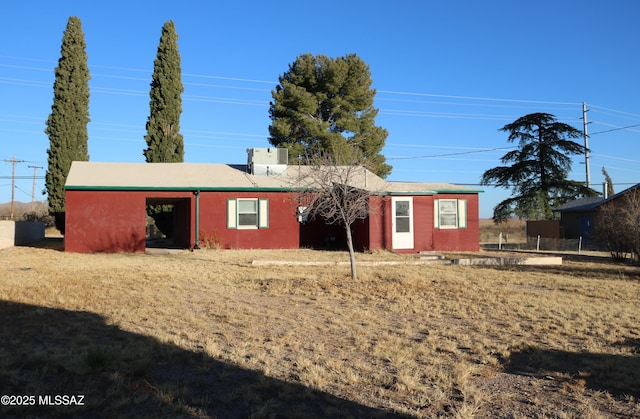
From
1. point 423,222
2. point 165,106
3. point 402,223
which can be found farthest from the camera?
point 165,106

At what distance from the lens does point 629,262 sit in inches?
752

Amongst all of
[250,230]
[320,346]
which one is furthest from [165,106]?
[320,346]

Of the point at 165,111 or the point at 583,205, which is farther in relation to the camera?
the point at 583,205

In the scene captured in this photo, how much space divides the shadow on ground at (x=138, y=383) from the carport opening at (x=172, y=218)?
17910mm

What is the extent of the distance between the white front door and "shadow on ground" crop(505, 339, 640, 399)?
14.9 metres

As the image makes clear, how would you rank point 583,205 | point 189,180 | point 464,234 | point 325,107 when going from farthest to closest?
point 325,107, point 583,205, point 189,180, point 464,234

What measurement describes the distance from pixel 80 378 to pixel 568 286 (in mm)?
11296

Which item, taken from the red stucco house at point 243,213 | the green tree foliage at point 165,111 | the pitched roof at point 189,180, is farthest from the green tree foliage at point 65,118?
the red stucco house at point 243,213

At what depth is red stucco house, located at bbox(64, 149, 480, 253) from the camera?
71.6 ft

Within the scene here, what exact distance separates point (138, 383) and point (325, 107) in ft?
127

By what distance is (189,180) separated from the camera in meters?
23.6

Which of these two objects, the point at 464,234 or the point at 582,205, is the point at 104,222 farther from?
the point at 582,205

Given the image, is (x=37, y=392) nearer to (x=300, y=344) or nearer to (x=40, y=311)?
(x=300, y=344)

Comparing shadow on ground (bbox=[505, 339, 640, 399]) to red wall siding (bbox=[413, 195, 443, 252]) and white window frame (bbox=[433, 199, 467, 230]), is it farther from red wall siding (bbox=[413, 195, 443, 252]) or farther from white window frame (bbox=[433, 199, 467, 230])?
white window frame (bbox=[433, 199, 467, 230])
